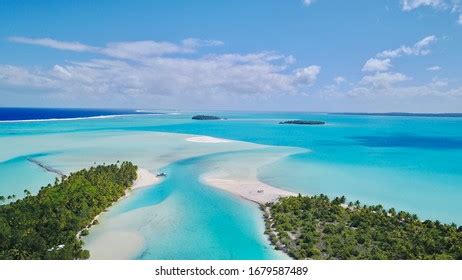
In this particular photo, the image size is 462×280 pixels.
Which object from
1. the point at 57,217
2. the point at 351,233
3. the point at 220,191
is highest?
the point at 57,217

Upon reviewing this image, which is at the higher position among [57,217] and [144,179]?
[57,217]

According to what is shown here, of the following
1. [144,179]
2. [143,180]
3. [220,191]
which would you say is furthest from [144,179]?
[220,191]

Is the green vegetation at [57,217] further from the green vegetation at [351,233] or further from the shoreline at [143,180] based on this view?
the green vegetation at [351,233]

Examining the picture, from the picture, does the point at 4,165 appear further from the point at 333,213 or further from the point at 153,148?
the point at 333,213

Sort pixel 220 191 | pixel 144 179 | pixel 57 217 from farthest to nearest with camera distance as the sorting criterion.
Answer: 1. pixel 144 179
2. pixel 220 191
3. pixel 57 217

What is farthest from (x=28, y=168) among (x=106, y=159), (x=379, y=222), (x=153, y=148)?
(x=379, y=222)

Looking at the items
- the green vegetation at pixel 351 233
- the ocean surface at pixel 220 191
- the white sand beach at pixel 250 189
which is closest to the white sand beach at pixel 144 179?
the ocean surface at pixel 220 191

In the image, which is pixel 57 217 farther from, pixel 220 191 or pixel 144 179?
pixel 144 179

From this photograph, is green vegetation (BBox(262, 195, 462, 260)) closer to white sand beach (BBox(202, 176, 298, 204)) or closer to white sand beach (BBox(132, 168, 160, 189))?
white sand beach (BBox(202, 176, 298, 204))
